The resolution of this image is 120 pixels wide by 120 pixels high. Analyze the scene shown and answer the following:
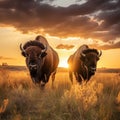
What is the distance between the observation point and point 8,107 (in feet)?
32.8

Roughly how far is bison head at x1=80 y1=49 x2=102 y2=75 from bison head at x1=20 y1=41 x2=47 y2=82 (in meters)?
2.29

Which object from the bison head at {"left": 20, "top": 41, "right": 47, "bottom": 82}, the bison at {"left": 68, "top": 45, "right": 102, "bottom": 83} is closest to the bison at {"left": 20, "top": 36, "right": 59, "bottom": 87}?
the bison head at {"left": 20, "top": 41, "right": 47, "bottom": 82}

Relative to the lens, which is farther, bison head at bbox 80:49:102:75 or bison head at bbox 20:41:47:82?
bison head at bbox 80:49:102:75

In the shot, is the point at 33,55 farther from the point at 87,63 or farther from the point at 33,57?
the point at 87,63

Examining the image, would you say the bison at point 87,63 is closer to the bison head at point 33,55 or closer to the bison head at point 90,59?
the bison head at point 90,59

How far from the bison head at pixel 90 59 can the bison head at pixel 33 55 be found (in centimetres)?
229

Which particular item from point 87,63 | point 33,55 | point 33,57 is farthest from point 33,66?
point 87,63

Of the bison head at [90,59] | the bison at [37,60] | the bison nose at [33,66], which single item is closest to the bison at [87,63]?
the bison head at [90,59]

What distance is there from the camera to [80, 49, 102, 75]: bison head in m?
15.6

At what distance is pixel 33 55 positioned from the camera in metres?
13.5

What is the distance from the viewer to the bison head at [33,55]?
43.7 feet

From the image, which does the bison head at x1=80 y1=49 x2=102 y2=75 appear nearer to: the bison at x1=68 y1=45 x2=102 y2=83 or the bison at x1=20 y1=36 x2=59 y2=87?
the bison at x1=68 y1=45 x2=102 y2=83

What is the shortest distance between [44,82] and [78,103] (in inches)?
258

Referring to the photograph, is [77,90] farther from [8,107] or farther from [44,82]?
[44,82]
